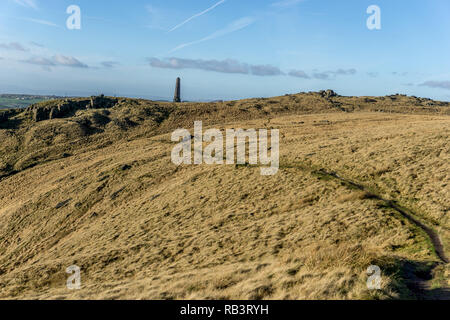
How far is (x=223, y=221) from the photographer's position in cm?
2286

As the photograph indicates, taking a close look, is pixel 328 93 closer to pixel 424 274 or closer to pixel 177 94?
pixel 177 94

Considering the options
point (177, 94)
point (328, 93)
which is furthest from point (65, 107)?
point (328, 93)

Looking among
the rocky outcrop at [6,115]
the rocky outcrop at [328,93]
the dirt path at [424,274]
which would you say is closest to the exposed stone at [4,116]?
the rocky outcrop at [6,115]

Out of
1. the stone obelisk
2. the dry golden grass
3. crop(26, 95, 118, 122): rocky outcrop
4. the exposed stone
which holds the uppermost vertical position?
the stone obelisk

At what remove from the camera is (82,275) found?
1770cm

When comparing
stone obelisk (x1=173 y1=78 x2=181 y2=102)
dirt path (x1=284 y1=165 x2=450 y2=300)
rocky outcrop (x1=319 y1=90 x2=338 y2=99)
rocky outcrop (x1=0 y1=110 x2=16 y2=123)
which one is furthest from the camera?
rocky outcrop (x1=319 y1=90 x2=338 y2=99)

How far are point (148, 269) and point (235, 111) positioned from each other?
71.1 m

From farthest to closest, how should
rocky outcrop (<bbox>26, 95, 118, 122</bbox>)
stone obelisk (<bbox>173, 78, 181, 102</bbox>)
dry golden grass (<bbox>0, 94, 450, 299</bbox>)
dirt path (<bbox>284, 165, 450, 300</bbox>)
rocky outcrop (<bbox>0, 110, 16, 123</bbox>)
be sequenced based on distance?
stone obelisk (<bbox>173, 78, 181, 102</bbox>) < rocky outcrop (<bbox>26, 95, 118, 122</bbox>) < rocky outcrop (<bbox>0, 110, 16, 123</bbox>) < dry golden grass (<bbox>0, 94, 450, 299</bbox>) < dirt path (<bbox>284, 165, 450, 300</bbox>)

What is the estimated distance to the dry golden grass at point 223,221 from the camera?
439 inches

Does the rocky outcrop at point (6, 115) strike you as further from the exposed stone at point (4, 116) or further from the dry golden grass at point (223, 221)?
the dry golden grass at point (223, 221)

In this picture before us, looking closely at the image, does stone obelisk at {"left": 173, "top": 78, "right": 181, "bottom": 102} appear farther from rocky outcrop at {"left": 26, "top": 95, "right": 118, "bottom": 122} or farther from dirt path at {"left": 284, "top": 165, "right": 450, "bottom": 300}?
dirt path at {"left": 284, "top": 165, "right": 450, "bottom": 300}

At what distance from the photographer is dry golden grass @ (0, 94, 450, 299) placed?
11.1 metres

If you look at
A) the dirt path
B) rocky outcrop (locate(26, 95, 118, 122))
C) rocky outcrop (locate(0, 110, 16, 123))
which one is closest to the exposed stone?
rocky outcrop (locate(0, 110, 16, 123))

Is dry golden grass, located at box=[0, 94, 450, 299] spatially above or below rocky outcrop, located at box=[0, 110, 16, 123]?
below
